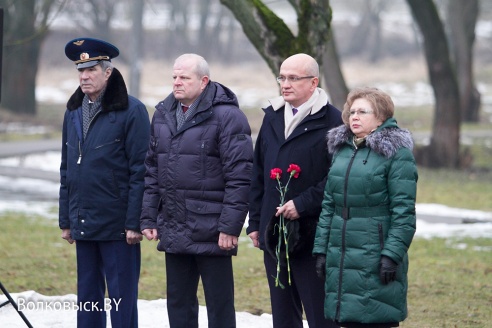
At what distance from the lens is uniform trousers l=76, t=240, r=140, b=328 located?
6688mm

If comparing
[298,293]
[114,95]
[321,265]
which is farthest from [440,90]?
[321,265]

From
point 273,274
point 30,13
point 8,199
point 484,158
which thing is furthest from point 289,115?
point 30,13

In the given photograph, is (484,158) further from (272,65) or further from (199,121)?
(199,121)

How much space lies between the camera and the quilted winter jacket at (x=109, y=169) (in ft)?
21.6

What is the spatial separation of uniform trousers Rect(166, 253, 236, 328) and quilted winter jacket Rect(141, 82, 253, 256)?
0.15 m

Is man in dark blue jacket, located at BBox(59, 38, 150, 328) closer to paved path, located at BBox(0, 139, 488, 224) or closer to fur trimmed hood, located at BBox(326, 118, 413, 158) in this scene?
fur trimmed hood, located at BBox(326, 118, 413, 158)

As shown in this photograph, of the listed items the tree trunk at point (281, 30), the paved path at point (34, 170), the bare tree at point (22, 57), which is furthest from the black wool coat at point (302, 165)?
the bare tree at point (22, 57)

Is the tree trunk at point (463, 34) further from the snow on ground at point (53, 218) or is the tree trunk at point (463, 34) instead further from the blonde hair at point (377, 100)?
the blonde hair at point (377, 100)

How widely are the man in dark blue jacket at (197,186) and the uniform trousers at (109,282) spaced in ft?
1.25

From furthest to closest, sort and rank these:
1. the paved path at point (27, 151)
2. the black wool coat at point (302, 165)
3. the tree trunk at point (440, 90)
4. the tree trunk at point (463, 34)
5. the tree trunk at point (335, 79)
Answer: the tree trunk at point (463, 34) → the tree trunk at point (440, 90) → the tree trunk at point (335, 79) → the paved path at point (27, 151) → the black wool coat at point (302, 165)

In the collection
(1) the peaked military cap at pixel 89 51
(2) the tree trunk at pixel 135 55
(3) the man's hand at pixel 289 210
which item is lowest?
(3) the man's hand at pixel 289 210

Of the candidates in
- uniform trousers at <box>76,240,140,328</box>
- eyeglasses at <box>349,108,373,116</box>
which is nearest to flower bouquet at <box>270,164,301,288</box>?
eyeglasses at <box>349,108,373,116</box>

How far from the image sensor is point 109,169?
6598 mm

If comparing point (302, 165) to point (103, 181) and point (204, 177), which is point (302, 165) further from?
point (103, 181)
